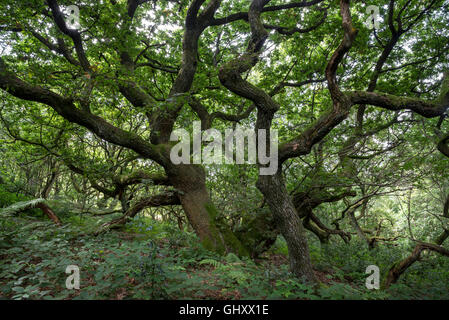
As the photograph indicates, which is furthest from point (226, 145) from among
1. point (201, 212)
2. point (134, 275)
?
point (134, 275)

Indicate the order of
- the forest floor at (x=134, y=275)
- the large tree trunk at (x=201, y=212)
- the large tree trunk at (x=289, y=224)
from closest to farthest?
the forest floor at (x=134, y=275) → the large tree trunk at (x=289, y=224) → the large tree trunk at (x=201, y=212)

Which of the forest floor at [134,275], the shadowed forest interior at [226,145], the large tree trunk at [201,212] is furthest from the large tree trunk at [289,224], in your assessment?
the large tree trunk at [201,212]

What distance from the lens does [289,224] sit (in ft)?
14.6

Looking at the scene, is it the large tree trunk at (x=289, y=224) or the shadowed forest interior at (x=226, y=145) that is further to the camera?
the large tree trunk at (x=289, y=224)

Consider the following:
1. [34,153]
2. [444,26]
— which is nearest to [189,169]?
[34,153]

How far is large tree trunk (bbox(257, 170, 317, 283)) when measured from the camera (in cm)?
432

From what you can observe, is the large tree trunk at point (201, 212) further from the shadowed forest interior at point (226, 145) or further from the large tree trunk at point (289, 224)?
the large tree trunk at point (289, 224)

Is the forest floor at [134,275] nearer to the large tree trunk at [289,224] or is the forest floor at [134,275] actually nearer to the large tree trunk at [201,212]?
the large tree trunk at [201,212]

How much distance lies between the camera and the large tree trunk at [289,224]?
432 centimetres

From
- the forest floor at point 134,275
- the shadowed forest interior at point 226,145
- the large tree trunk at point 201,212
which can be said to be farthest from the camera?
the large tree trunk at point 201,212

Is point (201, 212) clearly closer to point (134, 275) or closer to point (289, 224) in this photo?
point (289, 224)

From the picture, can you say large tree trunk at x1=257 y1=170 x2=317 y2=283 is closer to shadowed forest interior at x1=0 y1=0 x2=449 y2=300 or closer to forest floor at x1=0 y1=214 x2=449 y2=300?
shadowed forest interior at x1=0 y1=0 x2=449 y2=300

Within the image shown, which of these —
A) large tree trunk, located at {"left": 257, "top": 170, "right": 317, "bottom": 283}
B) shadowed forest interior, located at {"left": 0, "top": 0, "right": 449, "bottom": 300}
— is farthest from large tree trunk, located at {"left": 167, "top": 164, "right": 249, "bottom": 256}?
large tree trunk, located at {"left": 257, "top": 170, "right": 317, "bottom": 283}
